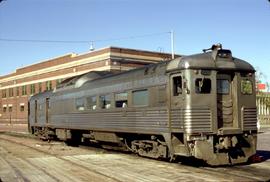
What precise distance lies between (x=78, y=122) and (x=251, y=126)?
9897mm

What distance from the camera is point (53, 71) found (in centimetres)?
6475

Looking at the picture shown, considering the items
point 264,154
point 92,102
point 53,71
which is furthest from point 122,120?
point 53,71

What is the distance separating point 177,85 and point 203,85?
0.83 metres

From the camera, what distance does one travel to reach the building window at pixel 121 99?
54.8 ft

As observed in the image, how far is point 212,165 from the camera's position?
43.9 feet

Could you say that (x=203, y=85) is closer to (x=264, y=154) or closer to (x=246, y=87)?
(x=246, y=87)

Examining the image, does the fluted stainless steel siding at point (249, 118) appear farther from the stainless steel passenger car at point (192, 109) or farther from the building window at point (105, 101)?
the building window at point (105, 101)

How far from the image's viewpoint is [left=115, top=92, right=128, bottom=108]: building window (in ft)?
54.8

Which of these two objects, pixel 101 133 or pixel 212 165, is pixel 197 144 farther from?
pixel 101 133

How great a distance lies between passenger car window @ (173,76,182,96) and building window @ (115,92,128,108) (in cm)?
321

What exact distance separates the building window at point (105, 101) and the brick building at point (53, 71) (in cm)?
2273

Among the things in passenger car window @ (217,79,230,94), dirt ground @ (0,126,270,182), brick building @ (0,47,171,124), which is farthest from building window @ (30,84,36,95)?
passenger car window @ (217,79,230,94)

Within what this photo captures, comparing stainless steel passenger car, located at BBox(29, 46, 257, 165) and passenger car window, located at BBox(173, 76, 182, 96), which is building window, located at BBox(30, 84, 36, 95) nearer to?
stainless steel passenger car, located at BBox(29, 46, 257, 165)

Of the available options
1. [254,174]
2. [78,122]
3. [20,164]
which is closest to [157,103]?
[254,174]
